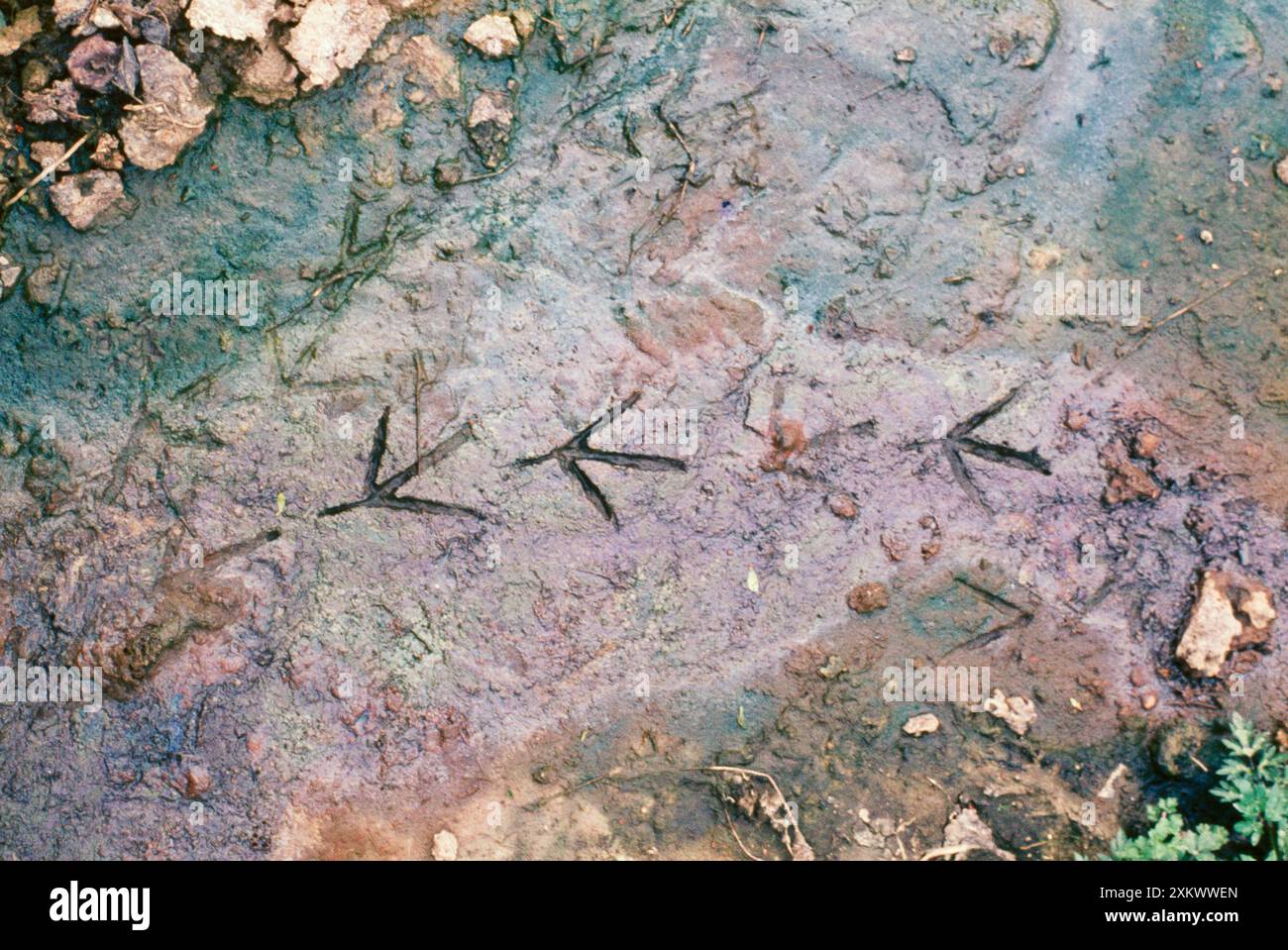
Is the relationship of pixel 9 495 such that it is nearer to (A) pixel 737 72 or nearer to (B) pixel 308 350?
(B) pixel 308 350

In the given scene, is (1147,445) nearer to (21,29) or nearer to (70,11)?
(70,11)

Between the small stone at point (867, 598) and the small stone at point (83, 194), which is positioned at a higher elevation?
the small stone at point (83, 194)

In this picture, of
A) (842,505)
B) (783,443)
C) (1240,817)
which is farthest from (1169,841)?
(783,443)

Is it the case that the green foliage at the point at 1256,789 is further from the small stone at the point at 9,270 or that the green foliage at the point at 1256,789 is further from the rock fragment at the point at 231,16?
the small stone at the point at 9,270

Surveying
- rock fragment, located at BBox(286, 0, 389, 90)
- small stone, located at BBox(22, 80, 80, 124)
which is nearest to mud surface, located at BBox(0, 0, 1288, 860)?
rock fragment, located at BBox(286, 0, 389, 90)

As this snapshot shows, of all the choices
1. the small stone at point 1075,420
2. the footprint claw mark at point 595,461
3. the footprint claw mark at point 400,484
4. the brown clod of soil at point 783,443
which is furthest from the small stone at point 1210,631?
the footprint claw mark at point 400,484
